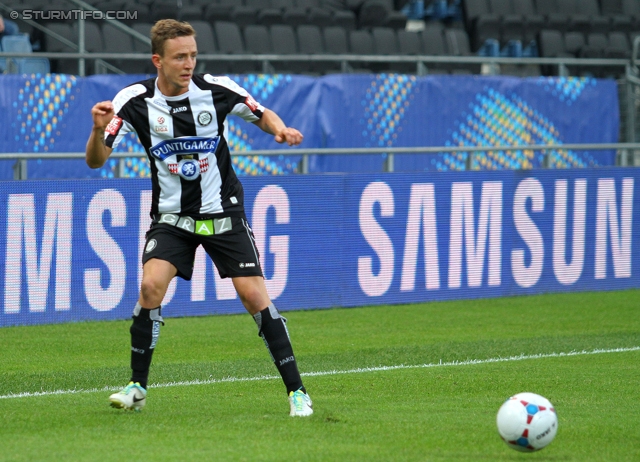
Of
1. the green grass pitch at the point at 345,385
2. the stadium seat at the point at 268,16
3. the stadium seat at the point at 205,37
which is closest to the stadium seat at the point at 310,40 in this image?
the stadium seat at the point at 268,16

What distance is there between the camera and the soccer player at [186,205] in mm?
6098

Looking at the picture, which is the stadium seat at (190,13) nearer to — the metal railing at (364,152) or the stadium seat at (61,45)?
the stadium seat at (61,45)

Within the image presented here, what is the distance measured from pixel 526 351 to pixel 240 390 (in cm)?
306

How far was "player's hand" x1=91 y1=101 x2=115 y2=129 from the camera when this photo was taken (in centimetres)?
570

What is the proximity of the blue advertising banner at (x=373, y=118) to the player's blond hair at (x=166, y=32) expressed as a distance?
221 inches

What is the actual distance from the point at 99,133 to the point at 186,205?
2.18ft

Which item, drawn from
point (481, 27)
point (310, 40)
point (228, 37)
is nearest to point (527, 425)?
point (228, 37)

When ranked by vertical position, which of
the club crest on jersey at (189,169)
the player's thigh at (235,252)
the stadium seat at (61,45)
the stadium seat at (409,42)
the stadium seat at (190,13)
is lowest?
the player's thigh at (235,252)

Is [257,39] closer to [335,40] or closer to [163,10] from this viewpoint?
[335,40]

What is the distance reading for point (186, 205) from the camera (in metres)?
6.16

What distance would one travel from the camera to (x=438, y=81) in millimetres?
15273

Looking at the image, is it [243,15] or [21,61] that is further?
[243,15]

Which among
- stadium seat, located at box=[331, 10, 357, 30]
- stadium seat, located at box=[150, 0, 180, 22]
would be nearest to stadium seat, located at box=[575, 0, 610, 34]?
stadium seat, located at box=[331, 10, 357, 30]

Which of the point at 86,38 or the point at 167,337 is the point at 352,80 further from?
the point at 167,337
